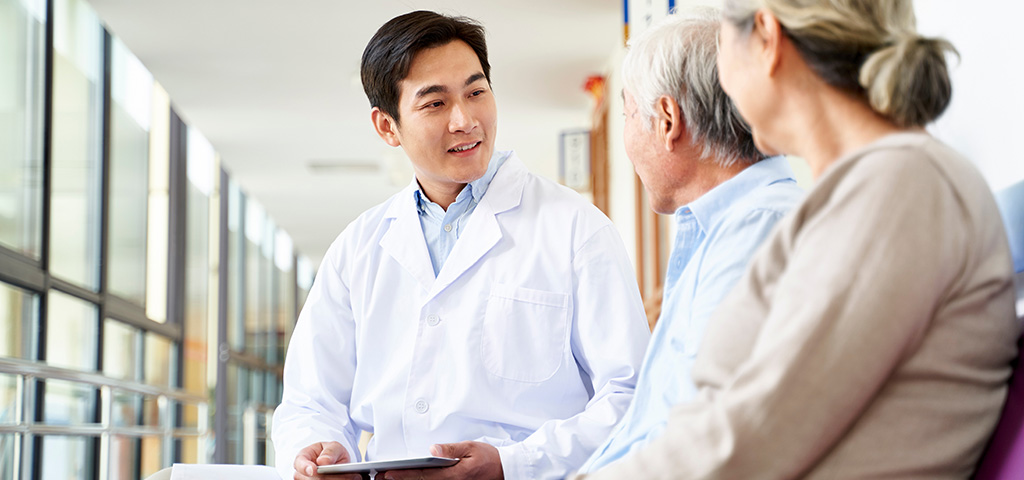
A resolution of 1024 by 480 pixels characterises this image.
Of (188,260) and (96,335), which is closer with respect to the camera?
(96,335)

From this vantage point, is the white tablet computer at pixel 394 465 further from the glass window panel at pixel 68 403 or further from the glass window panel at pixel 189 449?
the glass window panel at pixel 189 449

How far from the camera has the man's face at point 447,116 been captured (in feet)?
6.77

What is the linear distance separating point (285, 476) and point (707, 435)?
116 centimetres

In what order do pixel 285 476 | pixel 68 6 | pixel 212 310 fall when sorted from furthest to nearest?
pixel 212 310 < pixel 68 6 < pixel 285 476

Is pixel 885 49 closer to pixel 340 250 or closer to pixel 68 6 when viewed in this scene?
pixel 340 250

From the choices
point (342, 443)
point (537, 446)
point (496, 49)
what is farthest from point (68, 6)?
point (537, 446)

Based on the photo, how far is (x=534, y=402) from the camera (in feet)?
6.16

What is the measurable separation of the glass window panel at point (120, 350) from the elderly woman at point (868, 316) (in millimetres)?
5460

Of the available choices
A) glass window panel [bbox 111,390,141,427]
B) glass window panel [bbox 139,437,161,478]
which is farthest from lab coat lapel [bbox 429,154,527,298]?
glass window panel [bbox 139,437,161,478]

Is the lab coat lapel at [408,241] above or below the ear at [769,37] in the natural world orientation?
below

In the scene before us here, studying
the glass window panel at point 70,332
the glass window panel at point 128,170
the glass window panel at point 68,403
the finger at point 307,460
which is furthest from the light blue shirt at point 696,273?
the glass window panel at point 128,170

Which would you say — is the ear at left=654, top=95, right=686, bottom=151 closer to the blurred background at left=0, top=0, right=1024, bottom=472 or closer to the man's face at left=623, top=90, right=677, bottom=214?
the man's face at left=623, top=90, right=677, bottom=214

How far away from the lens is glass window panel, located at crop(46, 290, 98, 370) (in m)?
4.88

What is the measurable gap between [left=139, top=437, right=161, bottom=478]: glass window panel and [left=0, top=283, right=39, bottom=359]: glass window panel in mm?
2151
